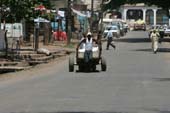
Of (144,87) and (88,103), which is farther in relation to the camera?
(144,87)

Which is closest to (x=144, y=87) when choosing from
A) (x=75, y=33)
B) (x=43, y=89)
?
(x=43, y=89)

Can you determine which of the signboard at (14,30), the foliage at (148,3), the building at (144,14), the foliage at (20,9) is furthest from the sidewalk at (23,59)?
the building at (144,14)

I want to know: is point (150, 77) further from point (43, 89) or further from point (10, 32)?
point (10, 32)

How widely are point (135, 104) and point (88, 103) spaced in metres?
1.18

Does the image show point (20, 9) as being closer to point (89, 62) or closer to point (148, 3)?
point (89, 62)

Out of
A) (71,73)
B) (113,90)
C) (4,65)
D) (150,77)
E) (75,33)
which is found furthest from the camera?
(75,33)

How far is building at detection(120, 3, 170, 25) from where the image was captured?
568 ft

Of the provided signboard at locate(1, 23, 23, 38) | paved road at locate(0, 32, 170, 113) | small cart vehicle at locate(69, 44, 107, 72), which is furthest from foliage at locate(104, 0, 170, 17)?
paved road at locate(0, 32, 170, 113)

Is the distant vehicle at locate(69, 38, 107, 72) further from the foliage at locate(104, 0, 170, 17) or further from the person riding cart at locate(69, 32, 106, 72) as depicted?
the foliage at locate(104, 0, 170, 17)

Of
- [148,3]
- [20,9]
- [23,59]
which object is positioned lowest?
[23,59]

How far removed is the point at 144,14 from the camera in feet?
577

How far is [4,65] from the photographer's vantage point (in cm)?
3528

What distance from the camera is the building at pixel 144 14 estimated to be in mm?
173125

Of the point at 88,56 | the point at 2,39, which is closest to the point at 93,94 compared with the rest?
the point at 88,56
